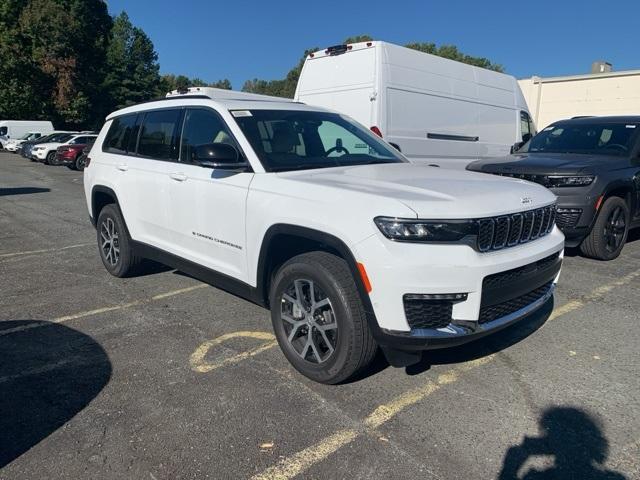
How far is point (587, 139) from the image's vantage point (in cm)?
725

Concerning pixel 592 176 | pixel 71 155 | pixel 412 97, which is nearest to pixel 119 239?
pixel 412 97

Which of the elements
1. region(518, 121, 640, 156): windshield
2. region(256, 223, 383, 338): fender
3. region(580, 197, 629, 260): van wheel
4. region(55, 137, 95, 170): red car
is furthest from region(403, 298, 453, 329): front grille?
region(55, 137, 95, 170): red car

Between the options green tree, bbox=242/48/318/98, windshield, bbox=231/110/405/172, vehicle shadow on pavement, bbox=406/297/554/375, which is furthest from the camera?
green tree, bbox=242/48/318/98

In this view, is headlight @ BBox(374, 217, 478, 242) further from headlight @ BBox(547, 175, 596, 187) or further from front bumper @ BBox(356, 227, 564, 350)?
headlight @ BBox(547, 175, 596, 187)

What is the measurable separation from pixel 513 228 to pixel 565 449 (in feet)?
4.19

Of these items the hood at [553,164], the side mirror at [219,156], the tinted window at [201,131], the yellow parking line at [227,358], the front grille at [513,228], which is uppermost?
the tinted window at [201,131]

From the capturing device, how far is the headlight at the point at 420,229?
9.18ft

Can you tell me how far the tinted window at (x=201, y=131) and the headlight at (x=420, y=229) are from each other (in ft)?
5.31

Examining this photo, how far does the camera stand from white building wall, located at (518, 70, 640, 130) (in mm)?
29095

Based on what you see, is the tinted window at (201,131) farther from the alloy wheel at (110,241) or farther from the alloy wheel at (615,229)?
the alloy wheel at (615,229)

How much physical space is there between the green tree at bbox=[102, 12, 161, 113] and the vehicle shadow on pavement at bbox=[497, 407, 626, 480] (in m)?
49.5

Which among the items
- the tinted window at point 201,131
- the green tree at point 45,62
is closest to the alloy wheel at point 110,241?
the tinted window at point 201,131

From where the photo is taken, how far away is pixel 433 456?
262 centimetres

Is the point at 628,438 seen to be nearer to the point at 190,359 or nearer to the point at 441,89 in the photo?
the point at 190,359
